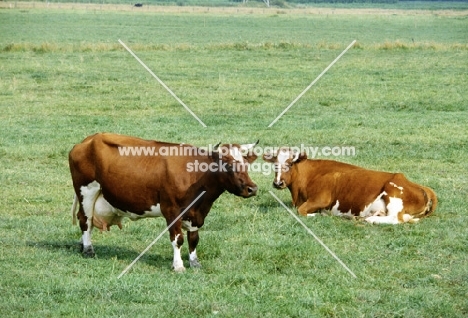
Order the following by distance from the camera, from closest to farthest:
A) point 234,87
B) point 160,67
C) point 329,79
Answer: point 234,87 < point 329,79 < point 160,67

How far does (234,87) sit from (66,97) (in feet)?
17.3

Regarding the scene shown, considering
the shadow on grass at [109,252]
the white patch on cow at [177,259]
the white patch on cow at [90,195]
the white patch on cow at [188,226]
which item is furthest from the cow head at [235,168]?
the white patch on cow at [90,195]

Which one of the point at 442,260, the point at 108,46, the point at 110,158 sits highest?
the point at 110,158

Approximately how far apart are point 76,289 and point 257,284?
1.83 meters

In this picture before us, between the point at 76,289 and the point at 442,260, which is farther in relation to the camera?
the point at 442,260

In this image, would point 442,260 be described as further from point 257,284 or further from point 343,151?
point 343,151

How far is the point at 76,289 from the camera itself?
832cm

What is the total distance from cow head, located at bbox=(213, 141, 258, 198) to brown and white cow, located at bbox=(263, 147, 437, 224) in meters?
3.00

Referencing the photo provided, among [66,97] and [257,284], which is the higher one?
[257,284]

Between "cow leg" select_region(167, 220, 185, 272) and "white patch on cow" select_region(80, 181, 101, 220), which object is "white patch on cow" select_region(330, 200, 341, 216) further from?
"white patch on cow" select_region(80, 181, 101, 220)

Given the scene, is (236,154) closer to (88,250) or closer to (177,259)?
(177,259)

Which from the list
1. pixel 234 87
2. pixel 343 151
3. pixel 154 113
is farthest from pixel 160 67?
pixel 343 151

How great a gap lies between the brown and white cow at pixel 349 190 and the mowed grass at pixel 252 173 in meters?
0.29

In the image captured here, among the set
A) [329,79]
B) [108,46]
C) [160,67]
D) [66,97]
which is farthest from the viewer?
[108,46]
